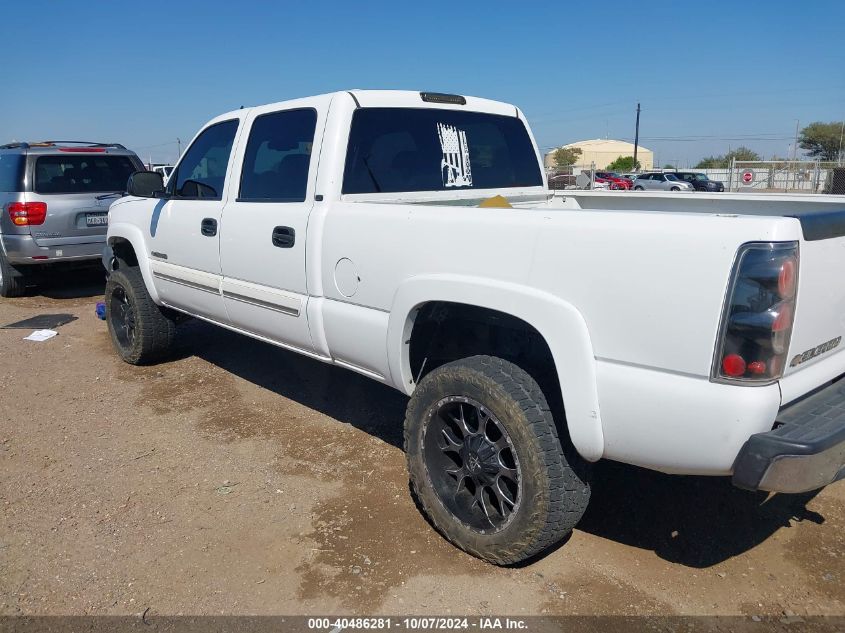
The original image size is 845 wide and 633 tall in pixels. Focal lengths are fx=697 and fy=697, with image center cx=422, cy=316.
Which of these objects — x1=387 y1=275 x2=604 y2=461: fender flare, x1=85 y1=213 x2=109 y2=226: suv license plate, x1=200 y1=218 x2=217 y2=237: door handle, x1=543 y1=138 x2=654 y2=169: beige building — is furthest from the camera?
x1=543 y1=138 x2=654 y2=169: beige building

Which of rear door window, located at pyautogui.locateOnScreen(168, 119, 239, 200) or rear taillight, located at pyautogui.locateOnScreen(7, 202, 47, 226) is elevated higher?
rear door window, located at pyautogui.locateOnScreen(168, 119, 239, 200)

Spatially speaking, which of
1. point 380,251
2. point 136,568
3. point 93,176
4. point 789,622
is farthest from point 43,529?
point 93,176

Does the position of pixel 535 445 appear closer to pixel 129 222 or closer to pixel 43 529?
Answer: pixel 43 529

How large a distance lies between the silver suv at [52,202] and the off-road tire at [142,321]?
2.99 m

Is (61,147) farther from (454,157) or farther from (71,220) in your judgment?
(454,157)

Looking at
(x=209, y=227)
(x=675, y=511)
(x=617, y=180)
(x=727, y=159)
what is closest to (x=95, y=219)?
(x=209, y=227)

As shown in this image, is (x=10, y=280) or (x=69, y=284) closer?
(x=10, y=280)

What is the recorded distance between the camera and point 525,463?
2.71 m

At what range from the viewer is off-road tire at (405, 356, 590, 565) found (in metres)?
2.68

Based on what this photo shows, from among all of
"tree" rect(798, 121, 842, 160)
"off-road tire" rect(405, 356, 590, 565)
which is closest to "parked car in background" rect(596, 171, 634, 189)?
"tree" rect(798, 121, 842, 160)

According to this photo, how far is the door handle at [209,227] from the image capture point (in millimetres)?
4445

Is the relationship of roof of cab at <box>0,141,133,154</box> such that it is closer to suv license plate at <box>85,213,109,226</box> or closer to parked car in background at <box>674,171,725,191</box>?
suv license plate at <box>85,213,109,226</box>

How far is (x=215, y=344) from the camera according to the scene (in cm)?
663

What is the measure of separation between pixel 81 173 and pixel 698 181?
31.5 meters
